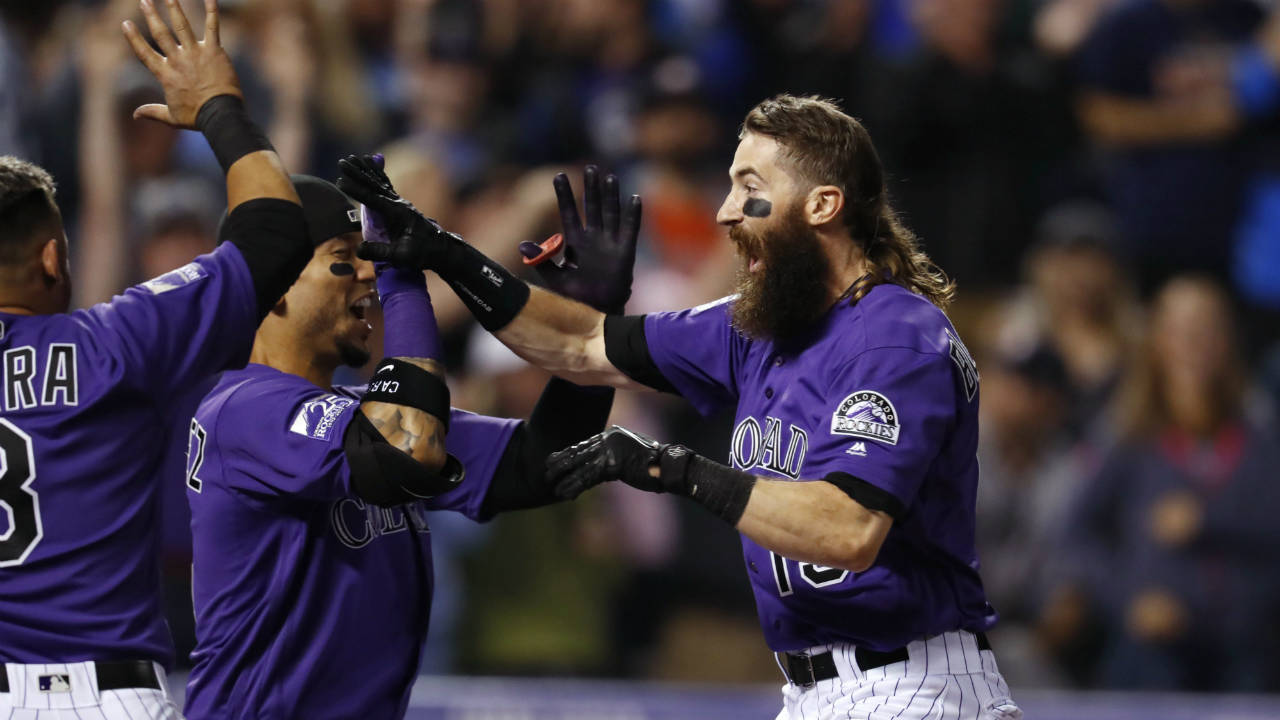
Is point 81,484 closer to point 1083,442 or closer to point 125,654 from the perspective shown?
point 125,654

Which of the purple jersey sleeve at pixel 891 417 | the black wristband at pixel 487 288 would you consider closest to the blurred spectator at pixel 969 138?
the black wristband at pixel 487 288

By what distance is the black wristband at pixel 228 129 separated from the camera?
3.25 metres

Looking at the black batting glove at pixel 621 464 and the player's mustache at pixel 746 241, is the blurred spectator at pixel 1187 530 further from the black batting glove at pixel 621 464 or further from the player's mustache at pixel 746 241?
the black batting glove at pixel 621 464

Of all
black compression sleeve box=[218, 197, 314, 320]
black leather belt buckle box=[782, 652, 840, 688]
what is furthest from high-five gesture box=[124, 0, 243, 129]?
black leather belt buckle box=[782, 652, 840, 688]

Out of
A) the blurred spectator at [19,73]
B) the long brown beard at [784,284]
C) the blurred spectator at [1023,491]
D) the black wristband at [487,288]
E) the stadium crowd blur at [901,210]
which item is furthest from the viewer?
the blurred spectator at [19,73]

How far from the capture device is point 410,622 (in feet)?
11.4

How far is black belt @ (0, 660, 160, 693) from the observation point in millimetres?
3029

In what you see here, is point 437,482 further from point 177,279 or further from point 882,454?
point 882,454

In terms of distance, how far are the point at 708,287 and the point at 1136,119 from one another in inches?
103

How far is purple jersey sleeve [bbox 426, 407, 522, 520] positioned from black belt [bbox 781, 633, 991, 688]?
89 cm

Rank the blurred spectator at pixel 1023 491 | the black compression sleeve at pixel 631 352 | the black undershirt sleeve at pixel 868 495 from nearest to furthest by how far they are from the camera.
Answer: the black undershirt sleeve at pixel 868 495 → the black compression sleeve at pixel 631 352 → the blurred spectator at pixel 1023 491

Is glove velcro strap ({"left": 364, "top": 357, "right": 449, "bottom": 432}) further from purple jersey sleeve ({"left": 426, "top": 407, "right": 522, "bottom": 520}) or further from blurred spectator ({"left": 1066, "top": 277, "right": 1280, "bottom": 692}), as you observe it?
blurred spectator ({"left": 1066, "top": 277, "right": 1280, "bottom": 692})

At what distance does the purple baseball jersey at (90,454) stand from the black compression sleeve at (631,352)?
1.07m

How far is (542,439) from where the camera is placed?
3760 millimetres
